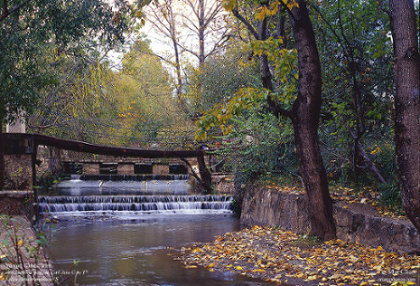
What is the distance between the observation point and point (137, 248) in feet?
33.3

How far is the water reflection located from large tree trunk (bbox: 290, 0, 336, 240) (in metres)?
2.01

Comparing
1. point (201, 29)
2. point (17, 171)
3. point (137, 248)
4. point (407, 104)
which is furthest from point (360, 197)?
point (201, 29)

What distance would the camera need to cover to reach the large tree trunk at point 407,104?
535 centimetres

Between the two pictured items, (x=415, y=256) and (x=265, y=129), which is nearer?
(x=415, y=256)

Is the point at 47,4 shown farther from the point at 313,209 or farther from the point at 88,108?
the point at 88,108

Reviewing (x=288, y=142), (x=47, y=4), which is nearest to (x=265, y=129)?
(x=288, y=142)

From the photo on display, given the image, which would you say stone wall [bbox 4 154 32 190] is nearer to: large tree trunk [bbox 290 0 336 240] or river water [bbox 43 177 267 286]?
river water [bbox 43 177 267 286]

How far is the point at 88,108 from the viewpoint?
Result: 2019cm

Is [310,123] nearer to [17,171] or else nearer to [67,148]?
[17,171]

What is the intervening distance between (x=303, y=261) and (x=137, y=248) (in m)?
4.22

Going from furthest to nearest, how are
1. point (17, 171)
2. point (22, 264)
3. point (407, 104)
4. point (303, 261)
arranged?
point (17, 171) < point (303, 261) < point (407, 104) < point (22, 264)

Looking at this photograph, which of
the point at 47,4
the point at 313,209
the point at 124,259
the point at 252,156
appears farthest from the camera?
the point at 252,156

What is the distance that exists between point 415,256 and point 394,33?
3.04m

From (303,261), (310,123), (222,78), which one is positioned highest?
(222,78)
